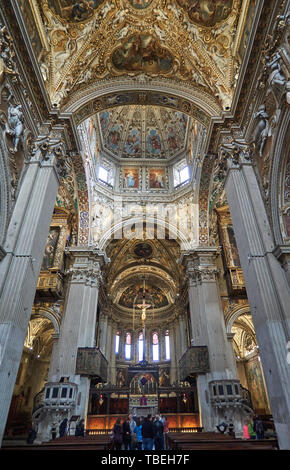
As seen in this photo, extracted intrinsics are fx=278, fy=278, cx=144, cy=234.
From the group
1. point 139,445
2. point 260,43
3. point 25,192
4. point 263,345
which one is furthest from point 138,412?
point 260,43

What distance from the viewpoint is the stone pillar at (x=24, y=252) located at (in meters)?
5.94

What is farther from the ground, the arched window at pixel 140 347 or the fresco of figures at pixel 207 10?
the fresco of figures at pixel 207 10

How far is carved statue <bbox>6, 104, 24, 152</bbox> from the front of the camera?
287 inches

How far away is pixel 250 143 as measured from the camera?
874 cm

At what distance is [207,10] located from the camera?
944cm

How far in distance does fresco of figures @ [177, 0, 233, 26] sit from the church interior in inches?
1.6

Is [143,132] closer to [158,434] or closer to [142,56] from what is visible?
[142,56]

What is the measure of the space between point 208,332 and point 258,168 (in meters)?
8.98

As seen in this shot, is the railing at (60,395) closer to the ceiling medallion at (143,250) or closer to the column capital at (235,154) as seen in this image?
the column capital at (235,154)

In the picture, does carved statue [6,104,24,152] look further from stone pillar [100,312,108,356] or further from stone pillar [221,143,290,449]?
stone pillar [100,312,108,356]

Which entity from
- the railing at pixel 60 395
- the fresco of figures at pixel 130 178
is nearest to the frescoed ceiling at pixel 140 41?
the fresco of figures at pixel 130 178

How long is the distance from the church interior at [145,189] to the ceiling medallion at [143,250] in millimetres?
1028

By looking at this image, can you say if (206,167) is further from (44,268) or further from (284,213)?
(44,268)

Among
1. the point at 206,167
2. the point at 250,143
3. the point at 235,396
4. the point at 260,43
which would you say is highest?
the point at 206,167
